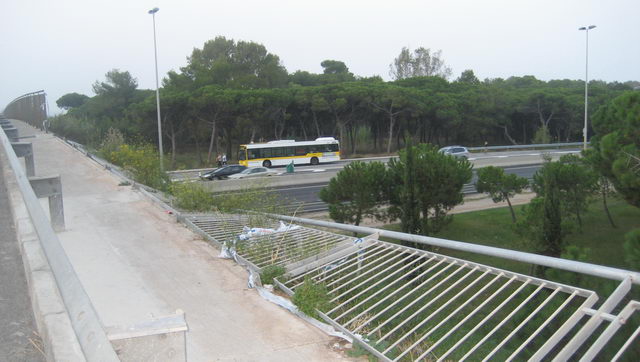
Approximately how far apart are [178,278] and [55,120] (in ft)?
106

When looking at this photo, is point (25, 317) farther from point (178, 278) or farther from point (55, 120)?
point (55, 120)

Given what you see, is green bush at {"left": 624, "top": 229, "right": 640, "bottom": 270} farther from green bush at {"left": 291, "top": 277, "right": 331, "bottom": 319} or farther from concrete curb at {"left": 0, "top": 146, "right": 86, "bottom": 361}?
concrete curb at {"left": 0, "top": 146, "right": 86, "bottom": 361}

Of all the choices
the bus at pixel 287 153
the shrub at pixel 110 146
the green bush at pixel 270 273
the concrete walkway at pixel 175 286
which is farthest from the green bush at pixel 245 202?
the bus at pixel 287 153

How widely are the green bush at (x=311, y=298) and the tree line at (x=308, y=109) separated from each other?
36.7m

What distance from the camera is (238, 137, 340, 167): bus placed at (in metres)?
39.9

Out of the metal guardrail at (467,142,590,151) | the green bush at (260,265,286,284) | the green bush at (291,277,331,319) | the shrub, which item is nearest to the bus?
the metal guardrail at (467,142,590,151)

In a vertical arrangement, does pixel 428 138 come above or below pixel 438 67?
below

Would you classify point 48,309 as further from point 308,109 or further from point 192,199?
point 308,109

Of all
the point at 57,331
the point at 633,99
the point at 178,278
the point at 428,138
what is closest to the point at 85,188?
the point at 178,278

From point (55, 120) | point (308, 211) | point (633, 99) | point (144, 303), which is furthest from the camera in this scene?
point (55, 120)

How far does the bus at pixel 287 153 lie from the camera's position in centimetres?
3988

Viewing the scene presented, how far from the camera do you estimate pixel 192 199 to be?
10.9 m

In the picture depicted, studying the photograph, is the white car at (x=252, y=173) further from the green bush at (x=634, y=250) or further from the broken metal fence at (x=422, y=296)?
the green bush at (x=634, y=250)

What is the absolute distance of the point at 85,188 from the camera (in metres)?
14.2
